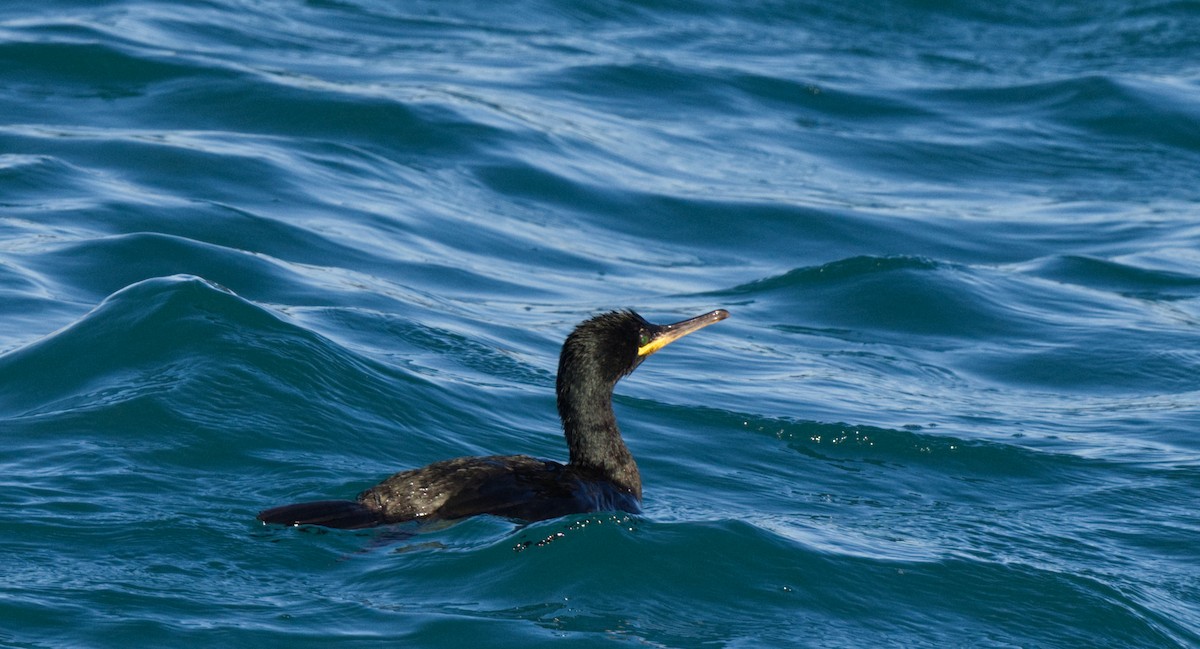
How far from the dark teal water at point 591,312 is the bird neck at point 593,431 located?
54 centimetres

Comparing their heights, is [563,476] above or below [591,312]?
below

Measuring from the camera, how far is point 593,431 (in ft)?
27.0

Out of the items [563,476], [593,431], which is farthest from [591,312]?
[563,476]

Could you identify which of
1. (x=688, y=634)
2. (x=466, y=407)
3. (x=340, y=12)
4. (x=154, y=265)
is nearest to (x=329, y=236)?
(x=154, y=265)

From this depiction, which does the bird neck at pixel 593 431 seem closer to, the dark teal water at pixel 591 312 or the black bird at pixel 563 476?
the black bird at pixel 563 476

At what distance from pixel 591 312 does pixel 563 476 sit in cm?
488

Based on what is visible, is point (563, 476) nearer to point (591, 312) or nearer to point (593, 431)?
point (593, 431)

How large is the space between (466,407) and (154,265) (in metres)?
3.07

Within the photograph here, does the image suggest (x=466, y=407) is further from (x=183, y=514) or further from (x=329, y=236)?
(x=329, y=236)

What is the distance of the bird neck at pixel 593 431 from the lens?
8.22 m

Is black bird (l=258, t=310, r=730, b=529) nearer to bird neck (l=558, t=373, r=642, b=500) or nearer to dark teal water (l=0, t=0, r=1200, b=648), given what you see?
bird neck (l=558, t=373, r=642, b=500)

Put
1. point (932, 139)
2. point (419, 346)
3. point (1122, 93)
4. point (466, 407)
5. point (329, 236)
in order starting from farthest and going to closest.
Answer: point (1122, 93) < point (932, 139) < point (329, 236) < point (419, 346) < point (466, 407)

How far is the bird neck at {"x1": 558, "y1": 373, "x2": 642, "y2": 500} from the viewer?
8.22 m

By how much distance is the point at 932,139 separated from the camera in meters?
19.8
